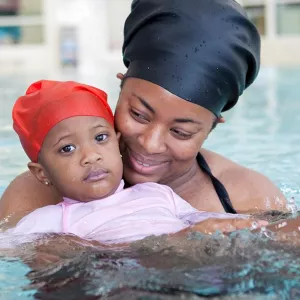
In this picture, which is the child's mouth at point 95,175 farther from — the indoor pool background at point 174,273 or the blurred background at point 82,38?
the blurred background at point 82,38

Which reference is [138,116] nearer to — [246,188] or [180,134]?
[180,134]

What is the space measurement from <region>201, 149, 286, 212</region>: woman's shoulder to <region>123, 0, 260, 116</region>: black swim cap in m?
0.50

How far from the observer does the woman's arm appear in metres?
3.30

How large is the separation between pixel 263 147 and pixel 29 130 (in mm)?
3591

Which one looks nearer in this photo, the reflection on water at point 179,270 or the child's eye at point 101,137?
the reflection on water at point 179,270

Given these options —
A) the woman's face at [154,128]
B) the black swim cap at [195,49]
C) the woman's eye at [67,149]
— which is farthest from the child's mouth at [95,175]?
the black swim cap at [195,49]

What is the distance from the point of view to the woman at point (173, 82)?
10.1 ft

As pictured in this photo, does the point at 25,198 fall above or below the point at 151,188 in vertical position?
below

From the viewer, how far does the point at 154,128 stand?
10.0 feet

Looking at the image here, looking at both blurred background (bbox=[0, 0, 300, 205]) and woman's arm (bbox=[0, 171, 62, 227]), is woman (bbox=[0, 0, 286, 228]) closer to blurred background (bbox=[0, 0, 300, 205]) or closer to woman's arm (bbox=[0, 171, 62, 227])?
woman's arm (bbox=[0, 171, 62, 227])

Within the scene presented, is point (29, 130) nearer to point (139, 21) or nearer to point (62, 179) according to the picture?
point (62, 179)

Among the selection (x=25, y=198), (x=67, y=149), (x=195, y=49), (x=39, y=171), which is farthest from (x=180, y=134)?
(x=25, y=198)

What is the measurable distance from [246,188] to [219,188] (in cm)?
14

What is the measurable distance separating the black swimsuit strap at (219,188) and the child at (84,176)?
17.8 inches
